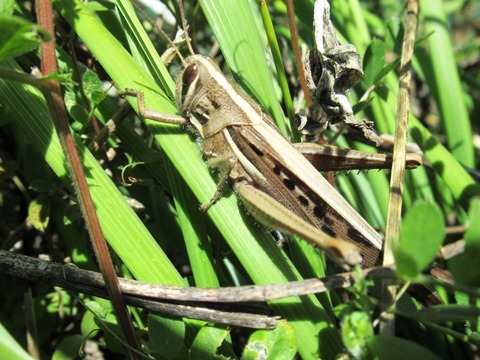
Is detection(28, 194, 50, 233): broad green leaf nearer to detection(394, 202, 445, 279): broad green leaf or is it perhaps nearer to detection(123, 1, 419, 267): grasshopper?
detection(123, 1, 419, 267): grasshopper

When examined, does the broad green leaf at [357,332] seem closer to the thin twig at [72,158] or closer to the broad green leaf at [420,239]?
the broad green leaf at [420,239]

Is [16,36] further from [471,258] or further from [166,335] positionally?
[471,258]

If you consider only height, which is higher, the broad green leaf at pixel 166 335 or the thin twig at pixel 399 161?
the thin twig at pixel 399 161

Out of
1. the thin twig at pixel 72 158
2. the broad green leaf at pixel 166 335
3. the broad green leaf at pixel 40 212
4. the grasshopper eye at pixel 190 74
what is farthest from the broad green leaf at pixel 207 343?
the grasshopper eye at pixel 190 74

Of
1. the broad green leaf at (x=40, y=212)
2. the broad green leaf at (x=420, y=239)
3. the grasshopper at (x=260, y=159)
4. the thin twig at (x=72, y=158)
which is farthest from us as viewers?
the broad green leaf at (x=40, y=212)

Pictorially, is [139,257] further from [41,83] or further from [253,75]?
[253,75]

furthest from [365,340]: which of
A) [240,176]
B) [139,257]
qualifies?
[240,176]

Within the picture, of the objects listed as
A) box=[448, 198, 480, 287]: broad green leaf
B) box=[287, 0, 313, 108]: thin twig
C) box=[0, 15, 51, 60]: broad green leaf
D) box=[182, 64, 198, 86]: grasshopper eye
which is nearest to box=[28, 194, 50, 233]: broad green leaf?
box=[182, 64, 198, 86]: grasshopper eye
